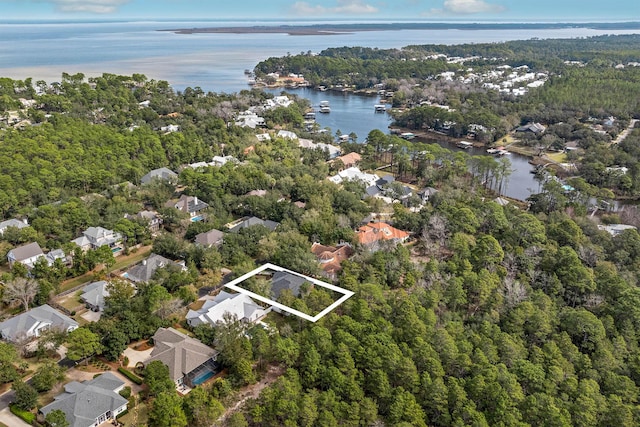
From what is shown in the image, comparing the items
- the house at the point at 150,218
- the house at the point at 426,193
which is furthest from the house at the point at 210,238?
the house at the point at 426,193

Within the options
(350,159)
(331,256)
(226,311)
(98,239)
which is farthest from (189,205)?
(350,159)

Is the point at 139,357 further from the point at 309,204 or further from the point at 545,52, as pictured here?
the point at 545,52

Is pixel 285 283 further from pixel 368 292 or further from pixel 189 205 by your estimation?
pixel 189 205

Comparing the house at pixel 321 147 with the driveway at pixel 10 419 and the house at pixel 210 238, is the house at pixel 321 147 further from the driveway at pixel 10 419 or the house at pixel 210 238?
the driveway at pixel 10 419

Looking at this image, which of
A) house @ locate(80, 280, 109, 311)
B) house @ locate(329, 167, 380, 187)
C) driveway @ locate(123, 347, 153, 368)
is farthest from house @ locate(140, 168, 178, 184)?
driveway @ locate(123, 347, 153, 368)

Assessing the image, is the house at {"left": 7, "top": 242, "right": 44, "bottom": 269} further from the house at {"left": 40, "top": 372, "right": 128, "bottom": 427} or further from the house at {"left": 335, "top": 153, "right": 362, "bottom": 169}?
the house at {"left": 335, "top": 153, "right": 362, "bottom": 169}

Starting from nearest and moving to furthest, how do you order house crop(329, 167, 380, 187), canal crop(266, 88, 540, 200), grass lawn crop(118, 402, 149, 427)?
grass lawn crop(118, 402, 149, 427), house crop(329, 167, 380, 187), canal crop(266, 88, 540, 200)

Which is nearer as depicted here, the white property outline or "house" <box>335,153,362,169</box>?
the white property outline
